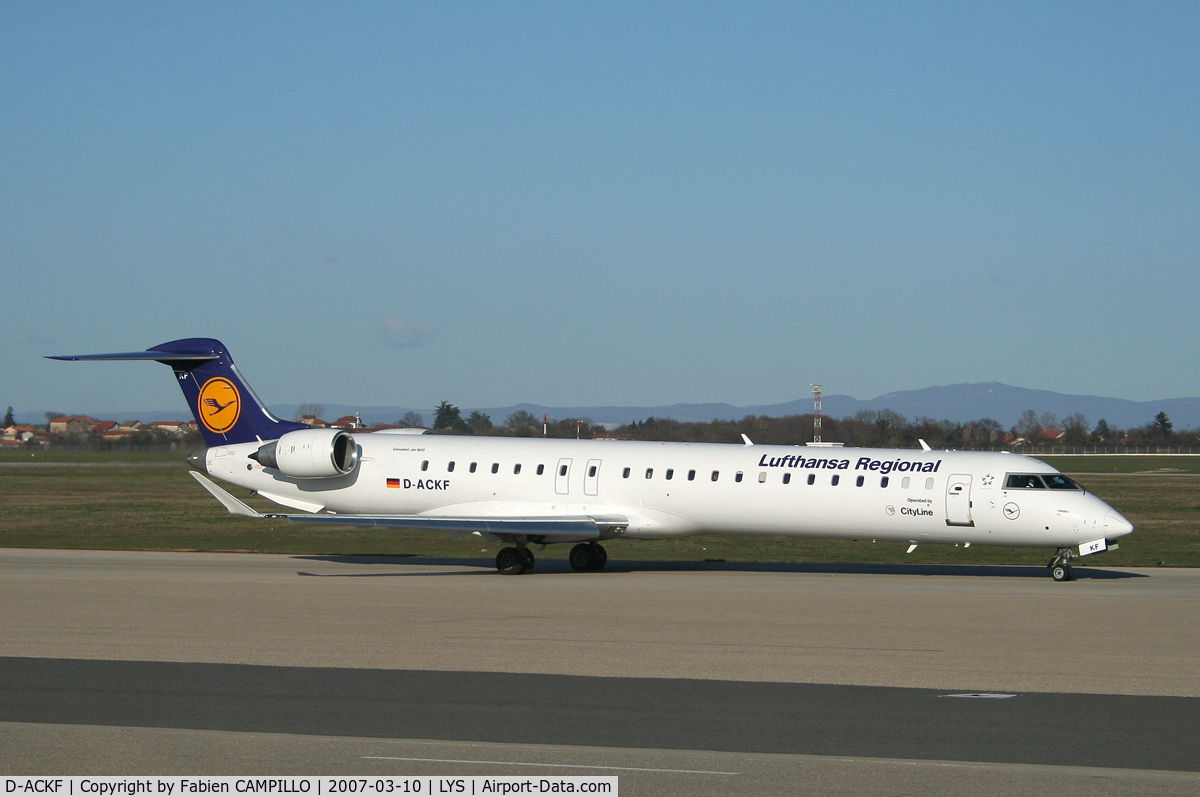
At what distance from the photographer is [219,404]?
30.8m

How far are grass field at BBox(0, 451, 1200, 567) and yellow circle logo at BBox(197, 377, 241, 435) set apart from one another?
425 cm

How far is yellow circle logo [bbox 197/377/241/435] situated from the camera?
1212 inches

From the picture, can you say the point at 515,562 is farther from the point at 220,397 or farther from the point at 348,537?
the point at 348,537

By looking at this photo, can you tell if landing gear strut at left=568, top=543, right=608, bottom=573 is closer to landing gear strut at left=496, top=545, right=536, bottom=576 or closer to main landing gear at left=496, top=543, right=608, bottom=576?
main landing gear at left=496, top=543, right=608, bottom=576

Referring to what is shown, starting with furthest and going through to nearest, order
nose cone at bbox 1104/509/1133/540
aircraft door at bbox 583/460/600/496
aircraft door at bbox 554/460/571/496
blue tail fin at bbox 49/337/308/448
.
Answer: blue tail fin at bbox 49/337/308/448 → aircraft door at bbox 554/460/571/496 → aircraft door at bbox 583/460/600/496 → nose cone at bbox 1104/509/1133/540

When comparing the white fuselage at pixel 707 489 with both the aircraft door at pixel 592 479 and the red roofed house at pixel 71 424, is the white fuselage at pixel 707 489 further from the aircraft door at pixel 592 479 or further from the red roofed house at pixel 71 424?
the red roofed house at pixel 71 424

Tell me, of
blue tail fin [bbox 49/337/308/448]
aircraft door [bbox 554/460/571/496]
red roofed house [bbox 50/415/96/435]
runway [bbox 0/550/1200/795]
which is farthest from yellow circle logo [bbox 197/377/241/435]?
red roofed house [bbox 50/415/96/435]

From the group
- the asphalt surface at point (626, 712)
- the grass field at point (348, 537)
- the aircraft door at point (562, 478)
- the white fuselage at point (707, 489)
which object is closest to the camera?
the asphalt surface at point (626, 712)

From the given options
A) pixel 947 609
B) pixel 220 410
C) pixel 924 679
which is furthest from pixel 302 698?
pixel 220 410

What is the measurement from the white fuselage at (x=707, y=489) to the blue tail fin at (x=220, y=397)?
432mm

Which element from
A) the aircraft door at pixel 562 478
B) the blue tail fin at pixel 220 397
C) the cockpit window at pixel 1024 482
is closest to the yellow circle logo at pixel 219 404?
the blue tail fin at pixel 220 397

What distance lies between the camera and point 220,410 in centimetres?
3088

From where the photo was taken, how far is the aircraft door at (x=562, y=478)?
27.9 m

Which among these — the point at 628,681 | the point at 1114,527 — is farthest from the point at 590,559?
the point at 628,681
